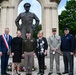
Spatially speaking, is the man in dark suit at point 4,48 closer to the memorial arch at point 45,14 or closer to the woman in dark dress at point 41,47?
the woman in dark dress at point 41,47

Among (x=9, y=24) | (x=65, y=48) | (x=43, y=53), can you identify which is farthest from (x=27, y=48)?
(x=9, y=24)

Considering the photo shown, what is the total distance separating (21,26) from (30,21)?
1.40 feet

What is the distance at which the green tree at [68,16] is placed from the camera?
45428 mm

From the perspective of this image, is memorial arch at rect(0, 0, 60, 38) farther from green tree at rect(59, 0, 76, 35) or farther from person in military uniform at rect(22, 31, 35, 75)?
green tree at rect(59, 0, 76, 35)

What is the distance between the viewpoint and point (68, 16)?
4694cm

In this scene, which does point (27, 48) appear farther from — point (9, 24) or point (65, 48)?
point (9, 24)

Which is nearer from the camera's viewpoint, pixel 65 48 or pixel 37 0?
pixel 65 48

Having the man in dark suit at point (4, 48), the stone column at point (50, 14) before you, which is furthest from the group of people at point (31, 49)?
the stone column at point (50, 14)

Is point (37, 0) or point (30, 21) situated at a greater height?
point (37, 0)

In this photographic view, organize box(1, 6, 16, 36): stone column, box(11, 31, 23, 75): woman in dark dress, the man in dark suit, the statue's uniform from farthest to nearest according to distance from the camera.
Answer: box(1, 6, 16, 36): stone column, the statue's uniform, the man in dark suit, box(11, 31, 23, 75): woman in dark dress

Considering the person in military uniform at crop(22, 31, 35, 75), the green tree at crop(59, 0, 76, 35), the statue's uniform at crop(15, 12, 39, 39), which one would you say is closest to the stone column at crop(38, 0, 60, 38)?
the statue's uniform at crop(15, 12, 39, 39)

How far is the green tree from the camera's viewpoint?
4543cm

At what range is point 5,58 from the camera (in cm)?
1057

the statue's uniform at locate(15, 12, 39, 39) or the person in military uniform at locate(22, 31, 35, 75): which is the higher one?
the statue's uniform at locate(15, 12, 39, 39)
